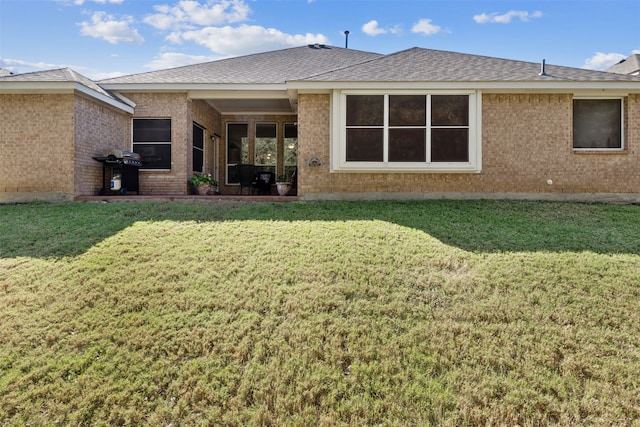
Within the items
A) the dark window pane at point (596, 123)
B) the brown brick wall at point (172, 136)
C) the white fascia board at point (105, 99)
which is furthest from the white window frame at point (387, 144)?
the white fascia board at point (105, 99)

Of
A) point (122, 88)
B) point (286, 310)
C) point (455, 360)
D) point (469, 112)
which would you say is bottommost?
point (455, 360)

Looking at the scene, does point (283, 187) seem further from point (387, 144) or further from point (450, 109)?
point (450, 109)

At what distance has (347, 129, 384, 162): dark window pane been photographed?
29.5 ft

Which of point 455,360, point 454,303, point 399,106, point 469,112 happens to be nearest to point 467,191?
point 469,112

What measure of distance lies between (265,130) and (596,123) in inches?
413

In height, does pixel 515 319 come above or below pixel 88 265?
below

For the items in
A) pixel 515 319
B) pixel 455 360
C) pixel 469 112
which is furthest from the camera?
pixel 469 112

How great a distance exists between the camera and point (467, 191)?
9180 millimetres

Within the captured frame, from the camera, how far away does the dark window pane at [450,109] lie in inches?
350

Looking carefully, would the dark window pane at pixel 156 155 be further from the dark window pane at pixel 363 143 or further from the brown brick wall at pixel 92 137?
the dark window pane at pixel 363 143

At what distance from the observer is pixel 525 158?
29.9 ft

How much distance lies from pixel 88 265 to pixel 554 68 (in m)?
11.7

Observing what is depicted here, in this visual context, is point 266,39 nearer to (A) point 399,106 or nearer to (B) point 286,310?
(A) point 399,106

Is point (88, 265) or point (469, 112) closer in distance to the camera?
point (88, 265)
